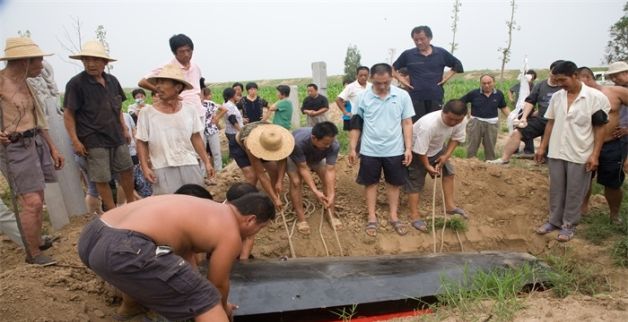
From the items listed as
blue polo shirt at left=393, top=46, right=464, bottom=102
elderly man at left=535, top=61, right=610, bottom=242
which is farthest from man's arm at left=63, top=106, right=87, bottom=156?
elderly man at left=535, top=61, right=610, bottom=242

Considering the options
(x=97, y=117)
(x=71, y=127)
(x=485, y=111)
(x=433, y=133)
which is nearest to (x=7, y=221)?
(x=71, y=127)

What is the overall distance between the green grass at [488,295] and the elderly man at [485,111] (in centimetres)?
336

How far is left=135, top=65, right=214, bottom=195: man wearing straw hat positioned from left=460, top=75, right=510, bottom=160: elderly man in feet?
14.4

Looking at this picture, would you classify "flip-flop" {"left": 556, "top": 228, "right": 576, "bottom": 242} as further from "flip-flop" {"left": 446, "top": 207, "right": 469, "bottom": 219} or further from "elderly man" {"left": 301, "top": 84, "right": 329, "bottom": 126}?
"elderly man" {"left": 301, "top": 84, "right": 329, "bottom": 126}

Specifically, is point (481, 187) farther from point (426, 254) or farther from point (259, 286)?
point (259, 286)

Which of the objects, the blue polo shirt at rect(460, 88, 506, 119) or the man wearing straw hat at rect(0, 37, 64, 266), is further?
the blue polo shirt at rect(460, 88, 506, 119)

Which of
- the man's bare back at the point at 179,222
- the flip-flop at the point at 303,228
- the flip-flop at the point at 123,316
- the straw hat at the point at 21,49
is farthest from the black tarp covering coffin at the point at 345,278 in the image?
the straw hat at the point at 21,49

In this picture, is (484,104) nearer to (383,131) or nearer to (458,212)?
(458,212)

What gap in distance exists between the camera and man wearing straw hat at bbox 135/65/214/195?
11.9 feet

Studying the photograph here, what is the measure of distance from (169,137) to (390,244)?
2.63 metres

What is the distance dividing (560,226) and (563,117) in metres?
1.26

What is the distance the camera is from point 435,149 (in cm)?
472

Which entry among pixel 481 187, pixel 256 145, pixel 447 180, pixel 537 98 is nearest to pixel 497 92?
pixel 537 98

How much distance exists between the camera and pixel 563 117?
418 cm
